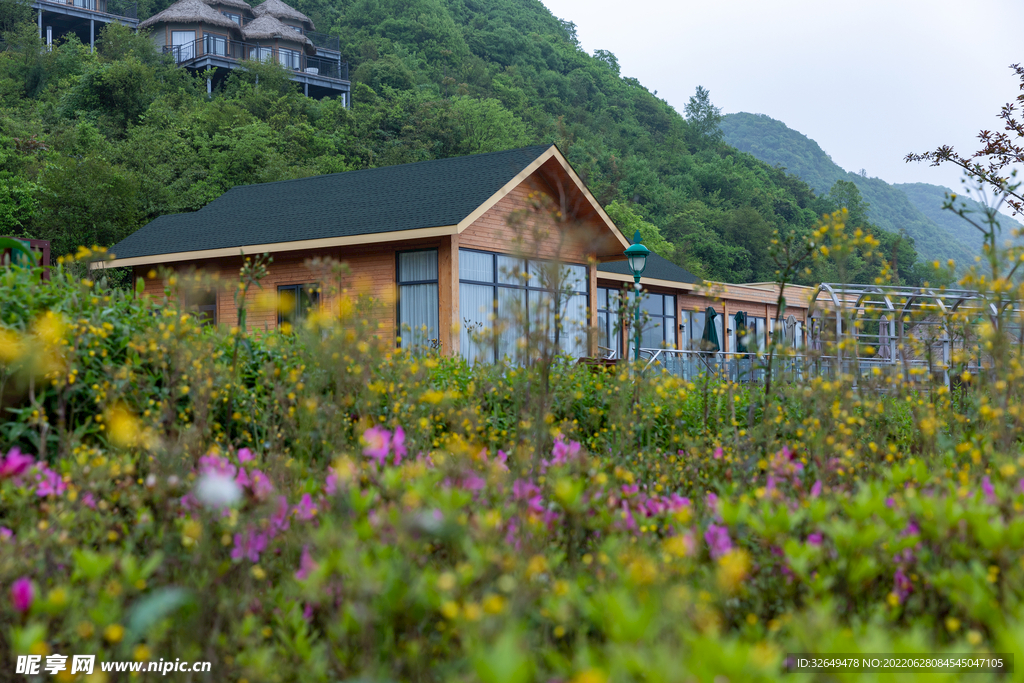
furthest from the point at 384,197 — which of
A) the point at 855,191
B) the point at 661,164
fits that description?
the point at 855,191

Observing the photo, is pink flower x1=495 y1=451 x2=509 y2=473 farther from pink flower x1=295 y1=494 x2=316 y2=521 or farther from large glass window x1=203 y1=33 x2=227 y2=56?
large glass window x1=203 y1=33 x2=227 y2=56

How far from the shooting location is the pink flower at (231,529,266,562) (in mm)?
2094

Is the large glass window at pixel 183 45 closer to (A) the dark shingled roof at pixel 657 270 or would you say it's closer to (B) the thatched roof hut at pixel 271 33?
(B) the thatched roof hut at pixel 271 33

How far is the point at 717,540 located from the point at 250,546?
1.27 metres

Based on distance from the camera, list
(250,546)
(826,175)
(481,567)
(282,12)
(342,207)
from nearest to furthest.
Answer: (481,567) → (250,546) → (342,207) → (282,12) → (826,175)

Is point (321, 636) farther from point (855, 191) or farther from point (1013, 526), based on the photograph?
point (855, 191)

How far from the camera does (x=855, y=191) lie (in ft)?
190

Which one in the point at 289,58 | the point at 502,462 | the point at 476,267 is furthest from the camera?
the point at 289,58

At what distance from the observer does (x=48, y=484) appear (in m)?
2.69

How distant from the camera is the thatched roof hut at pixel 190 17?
5056 centimetres

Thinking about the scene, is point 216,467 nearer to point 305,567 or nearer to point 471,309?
point 305,567

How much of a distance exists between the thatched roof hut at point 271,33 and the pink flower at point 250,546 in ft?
182

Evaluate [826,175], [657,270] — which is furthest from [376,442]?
[826,175]

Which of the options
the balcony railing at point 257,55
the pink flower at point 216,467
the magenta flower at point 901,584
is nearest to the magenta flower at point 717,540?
the magenta flower at point 901,584
